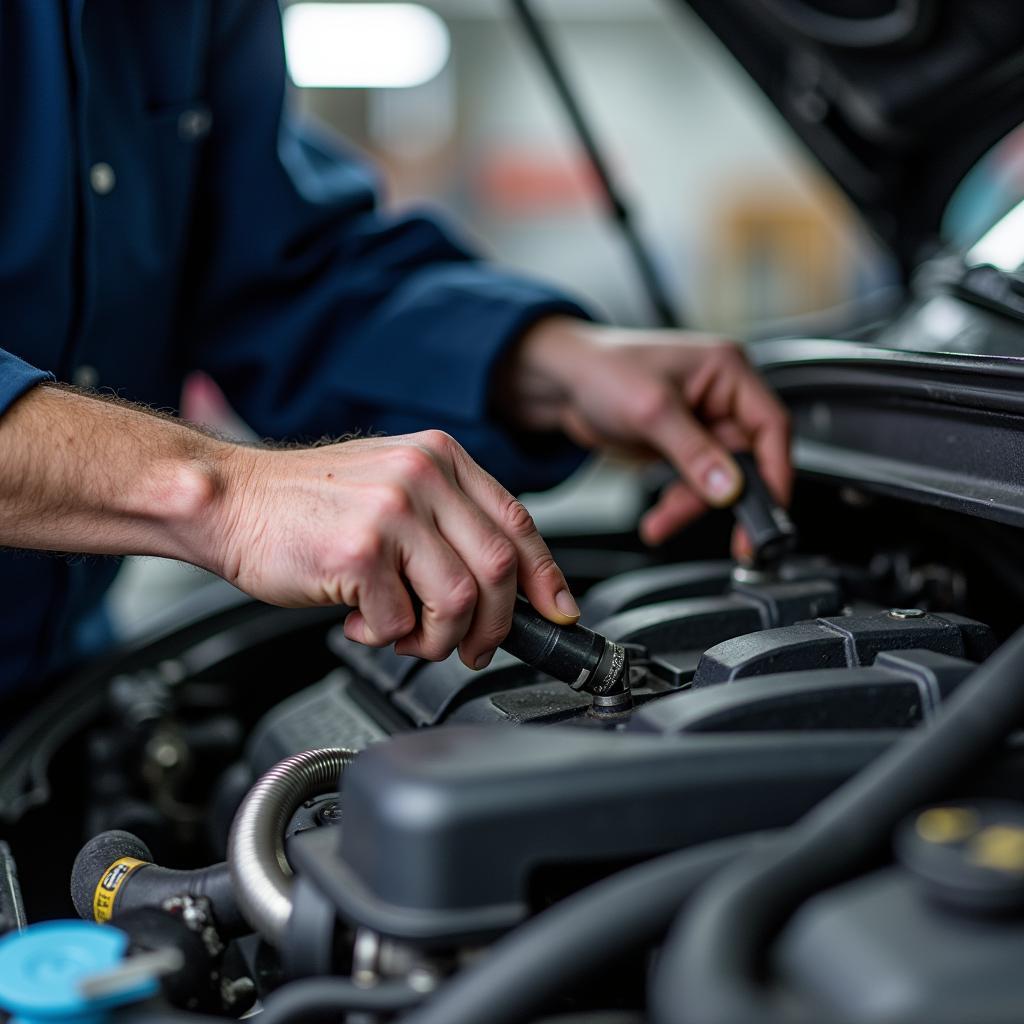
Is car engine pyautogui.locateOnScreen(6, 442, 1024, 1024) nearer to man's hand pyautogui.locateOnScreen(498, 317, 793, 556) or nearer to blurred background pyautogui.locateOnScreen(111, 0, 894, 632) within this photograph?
man's hand pyautogui.locateOnScreen(498, 317, 793, 556)

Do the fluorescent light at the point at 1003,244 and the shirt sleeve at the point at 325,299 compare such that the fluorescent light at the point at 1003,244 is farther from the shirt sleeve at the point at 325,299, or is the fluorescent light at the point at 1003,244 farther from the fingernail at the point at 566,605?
the fingernail at the point at 566,605

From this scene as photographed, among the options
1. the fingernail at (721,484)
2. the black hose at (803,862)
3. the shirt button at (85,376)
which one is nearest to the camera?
the black hose at (803,862)

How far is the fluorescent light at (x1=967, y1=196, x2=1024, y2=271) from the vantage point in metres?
1.03

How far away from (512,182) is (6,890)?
8.39 metres

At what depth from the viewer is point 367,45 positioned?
808 centimetres

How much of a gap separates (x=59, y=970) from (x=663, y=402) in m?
0.74

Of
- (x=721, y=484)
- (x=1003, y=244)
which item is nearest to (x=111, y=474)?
(x=721, y=484)

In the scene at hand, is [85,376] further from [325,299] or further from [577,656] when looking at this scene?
[577,656]

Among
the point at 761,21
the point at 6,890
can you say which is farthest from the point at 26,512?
the point at 761,21

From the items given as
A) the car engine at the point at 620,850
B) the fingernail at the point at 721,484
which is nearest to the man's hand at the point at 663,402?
the fingernail at the point at 721,484

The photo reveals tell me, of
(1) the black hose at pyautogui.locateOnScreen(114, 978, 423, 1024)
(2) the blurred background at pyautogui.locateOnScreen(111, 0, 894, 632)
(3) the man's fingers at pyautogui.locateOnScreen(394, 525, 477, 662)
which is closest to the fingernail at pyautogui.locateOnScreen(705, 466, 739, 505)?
(3) the man's fingers at pyautogui.locateOnScreen(394, 525, 477, 662)

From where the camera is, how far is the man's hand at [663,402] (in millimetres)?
1034

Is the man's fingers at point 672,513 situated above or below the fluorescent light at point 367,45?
below

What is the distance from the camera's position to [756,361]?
3.88ft
